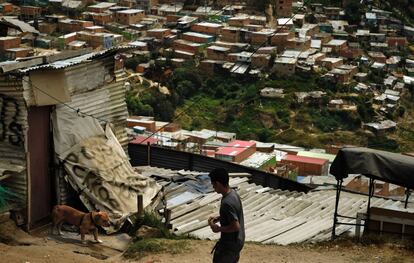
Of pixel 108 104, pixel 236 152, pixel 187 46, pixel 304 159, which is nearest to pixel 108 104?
pixel 108 104

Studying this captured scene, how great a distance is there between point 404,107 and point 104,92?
35.0 m

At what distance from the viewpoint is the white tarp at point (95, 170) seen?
6.42 meters

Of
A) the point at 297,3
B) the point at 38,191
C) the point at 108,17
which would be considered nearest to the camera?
the point at 38,191

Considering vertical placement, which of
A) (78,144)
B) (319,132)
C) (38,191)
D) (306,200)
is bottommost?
(319,132)

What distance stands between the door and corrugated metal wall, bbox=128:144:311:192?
325 cm

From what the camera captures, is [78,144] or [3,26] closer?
[78,144]

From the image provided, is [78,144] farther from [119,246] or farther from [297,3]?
[297,3]

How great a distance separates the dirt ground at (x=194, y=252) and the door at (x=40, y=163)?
19.3 inches

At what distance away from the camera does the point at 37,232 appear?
6.26 m

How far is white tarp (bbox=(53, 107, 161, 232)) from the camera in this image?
6.42m

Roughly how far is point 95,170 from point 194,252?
1.66m

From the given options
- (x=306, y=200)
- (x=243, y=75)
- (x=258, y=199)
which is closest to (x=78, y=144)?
(x=258, y=199)

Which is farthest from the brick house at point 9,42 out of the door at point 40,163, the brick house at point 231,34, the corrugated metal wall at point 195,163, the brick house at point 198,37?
the door at point 40,163

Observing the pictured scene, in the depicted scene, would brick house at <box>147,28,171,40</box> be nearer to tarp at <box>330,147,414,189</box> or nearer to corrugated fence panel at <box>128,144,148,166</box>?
corrugated fence panel at <box>128,144,148,166</box>
